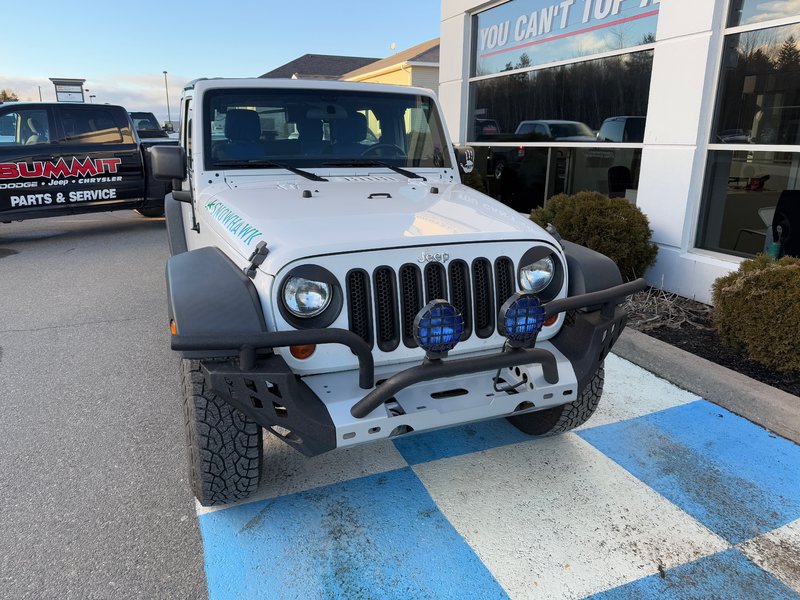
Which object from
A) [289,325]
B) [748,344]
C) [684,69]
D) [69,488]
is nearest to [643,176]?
[684,69]

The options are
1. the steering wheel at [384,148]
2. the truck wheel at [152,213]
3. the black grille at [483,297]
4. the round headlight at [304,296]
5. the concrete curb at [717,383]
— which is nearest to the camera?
the round headlight at [304,296]

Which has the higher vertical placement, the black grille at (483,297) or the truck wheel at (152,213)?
the black grille at (483,297)

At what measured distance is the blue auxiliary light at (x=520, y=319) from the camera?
2223 millimetres

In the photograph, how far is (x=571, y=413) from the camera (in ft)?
9.55

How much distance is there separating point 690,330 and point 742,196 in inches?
58.6

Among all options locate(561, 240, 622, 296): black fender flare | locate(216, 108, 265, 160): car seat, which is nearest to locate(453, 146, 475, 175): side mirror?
locate(216, 108, 265, 160): car seat

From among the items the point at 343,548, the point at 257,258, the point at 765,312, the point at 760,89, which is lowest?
the point at 343,548

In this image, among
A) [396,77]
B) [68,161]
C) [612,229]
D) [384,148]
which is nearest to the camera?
[384,148]

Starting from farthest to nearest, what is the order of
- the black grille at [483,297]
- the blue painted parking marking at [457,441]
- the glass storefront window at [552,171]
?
the glass storefront window at [552,171] < the blue painted parking marking at [457,441] < the black grille at [483,297]

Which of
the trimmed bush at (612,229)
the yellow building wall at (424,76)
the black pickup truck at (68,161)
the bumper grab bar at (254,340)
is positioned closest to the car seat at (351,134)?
the bumper grab bar at (254,340)

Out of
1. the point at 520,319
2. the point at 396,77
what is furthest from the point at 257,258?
the point at 396,77

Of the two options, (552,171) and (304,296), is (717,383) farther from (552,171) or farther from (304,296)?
(552,171)

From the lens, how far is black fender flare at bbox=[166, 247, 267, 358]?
2.05m

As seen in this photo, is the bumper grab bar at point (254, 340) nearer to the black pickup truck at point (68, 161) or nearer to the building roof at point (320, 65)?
the black pickup truck at point (68, 161)
